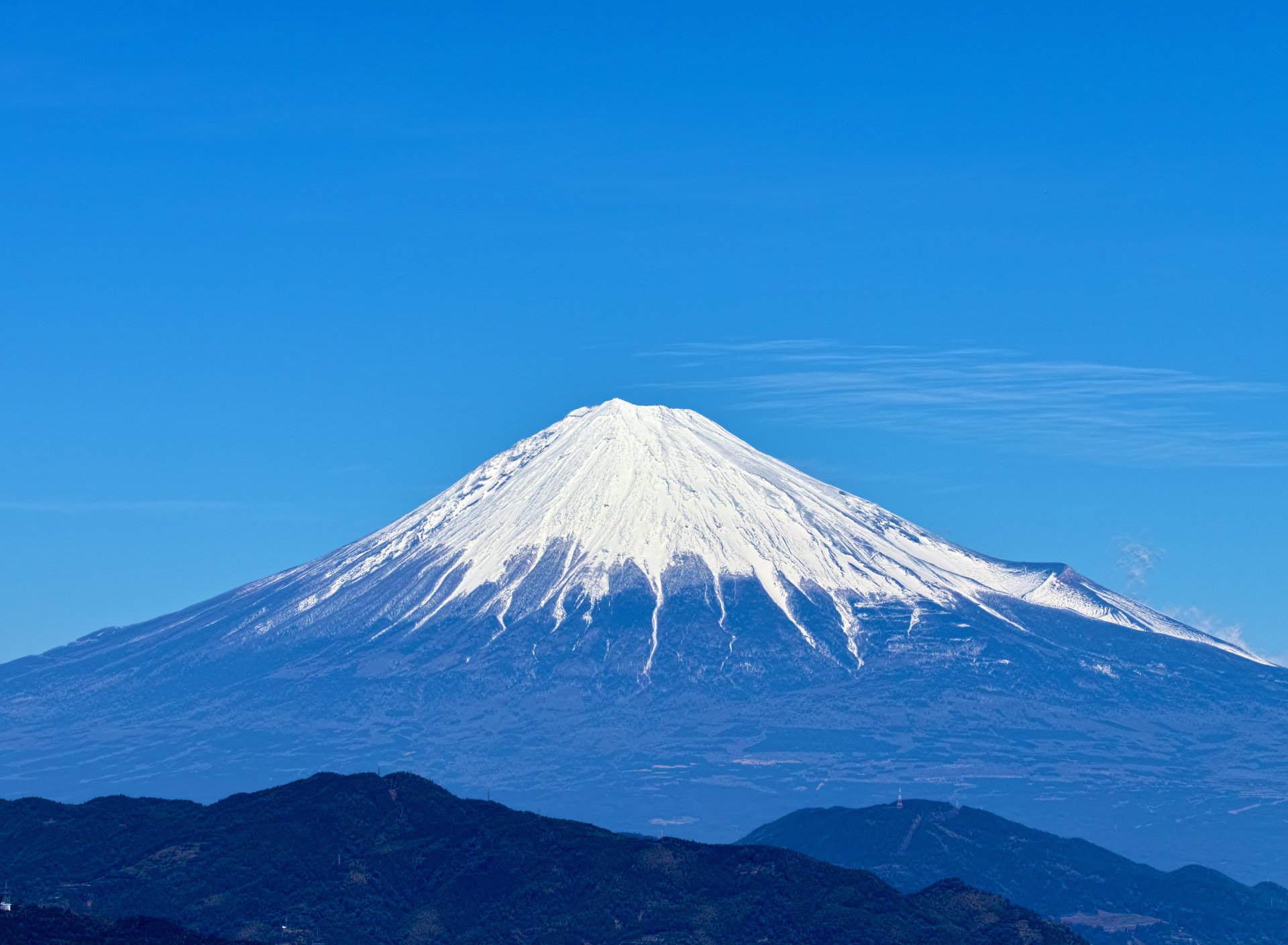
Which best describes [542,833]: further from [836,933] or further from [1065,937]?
[1065,937]

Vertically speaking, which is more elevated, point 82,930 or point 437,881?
point 437,881

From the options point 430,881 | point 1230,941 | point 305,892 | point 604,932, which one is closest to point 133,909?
point 305,892

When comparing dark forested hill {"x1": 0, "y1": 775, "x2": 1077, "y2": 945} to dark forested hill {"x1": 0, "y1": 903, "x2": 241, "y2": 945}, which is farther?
dark forested hill {"x1": 0, "y1": 775, "x2": 1077, "y2": 945}

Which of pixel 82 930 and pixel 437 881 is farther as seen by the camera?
pixel 437 881

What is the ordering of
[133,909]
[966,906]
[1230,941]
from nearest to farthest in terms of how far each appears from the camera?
[133,909], [966,906], [1230,941]

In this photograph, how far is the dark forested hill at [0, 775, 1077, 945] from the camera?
137875 millimetres

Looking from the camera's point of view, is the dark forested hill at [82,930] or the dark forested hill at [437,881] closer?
the dark forested hill at [82,930]

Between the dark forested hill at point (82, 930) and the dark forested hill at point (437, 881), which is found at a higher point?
the dark forested hill at point (437, 881)

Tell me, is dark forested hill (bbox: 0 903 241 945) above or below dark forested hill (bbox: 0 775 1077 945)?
below

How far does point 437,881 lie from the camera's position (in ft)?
478

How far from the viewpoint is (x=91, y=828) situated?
151 meters

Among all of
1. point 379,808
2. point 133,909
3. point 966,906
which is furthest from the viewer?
point 379,808

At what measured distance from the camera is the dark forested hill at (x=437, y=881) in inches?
5428

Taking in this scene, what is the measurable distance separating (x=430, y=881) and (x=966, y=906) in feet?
116
